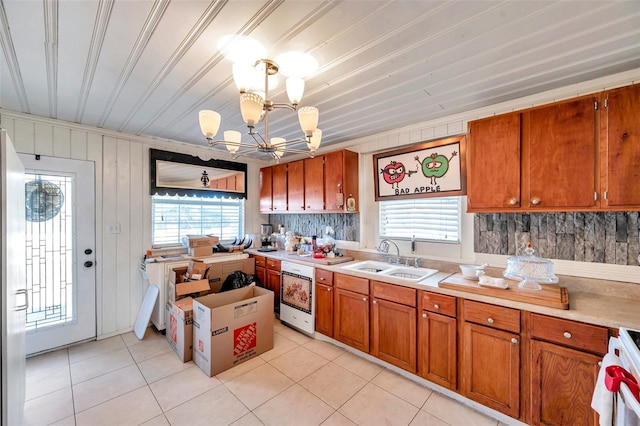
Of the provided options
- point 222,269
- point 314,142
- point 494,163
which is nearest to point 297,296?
point 222,269

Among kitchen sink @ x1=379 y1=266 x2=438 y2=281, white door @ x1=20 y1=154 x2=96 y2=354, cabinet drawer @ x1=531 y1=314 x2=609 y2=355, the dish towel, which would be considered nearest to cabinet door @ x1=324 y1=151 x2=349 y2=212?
kitchen sink @ x1=379 y1=266 x2=438 y2=281

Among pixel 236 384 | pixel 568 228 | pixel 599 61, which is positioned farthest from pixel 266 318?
pixel 599 61

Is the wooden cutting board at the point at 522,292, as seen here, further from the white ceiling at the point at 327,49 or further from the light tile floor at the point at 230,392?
the white ceiling at the point at 327,49

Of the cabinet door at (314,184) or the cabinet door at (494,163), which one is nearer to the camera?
the cabinet door at (494,163)

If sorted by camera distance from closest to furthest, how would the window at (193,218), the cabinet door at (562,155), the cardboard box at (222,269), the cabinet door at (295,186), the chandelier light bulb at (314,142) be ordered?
the cabinet door at (562,155) → the chandelier light bulb at (314,142) → the cardboard box at (222,269) → the window at (193,218) → the cabinet door at (295,186)

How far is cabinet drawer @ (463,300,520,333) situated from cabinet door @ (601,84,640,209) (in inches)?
38.3

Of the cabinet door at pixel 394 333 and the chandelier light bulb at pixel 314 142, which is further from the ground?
the chandelier light bulb at pixel 314 142

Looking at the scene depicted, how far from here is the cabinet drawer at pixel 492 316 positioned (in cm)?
176

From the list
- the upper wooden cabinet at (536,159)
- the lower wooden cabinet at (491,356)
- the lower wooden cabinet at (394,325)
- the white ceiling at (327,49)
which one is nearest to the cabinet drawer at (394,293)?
the lower wooden cabinet at (394,325)

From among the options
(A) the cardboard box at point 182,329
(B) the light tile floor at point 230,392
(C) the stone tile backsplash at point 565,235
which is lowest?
(B) the light tile floor at point 230,392

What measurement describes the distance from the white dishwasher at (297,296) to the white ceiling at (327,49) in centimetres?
194

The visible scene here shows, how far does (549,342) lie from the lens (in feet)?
5.34

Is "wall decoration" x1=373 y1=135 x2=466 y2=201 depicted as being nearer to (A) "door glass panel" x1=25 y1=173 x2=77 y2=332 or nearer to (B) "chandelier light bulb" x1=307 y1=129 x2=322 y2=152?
(B) "chandelier light bulb" x1=307 y1=129 x2=322 y2=152

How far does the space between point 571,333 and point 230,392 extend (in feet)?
8.17
